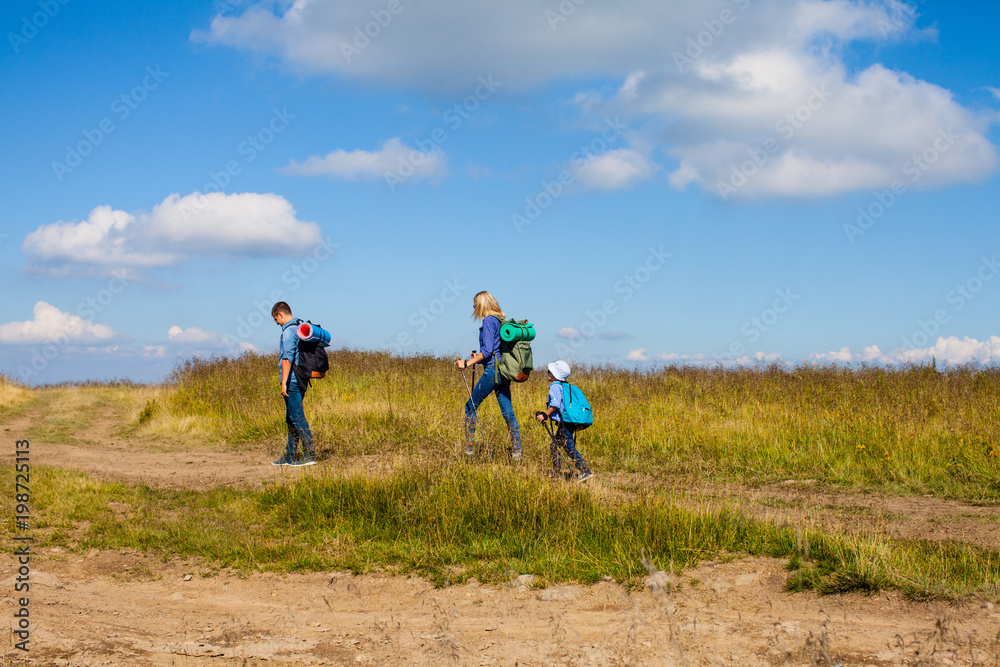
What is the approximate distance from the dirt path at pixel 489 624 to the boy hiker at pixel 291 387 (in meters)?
3.75

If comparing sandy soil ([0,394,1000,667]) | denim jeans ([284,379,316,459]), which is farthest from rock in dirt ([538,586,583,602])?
denim jeans ([284,379,316,459])

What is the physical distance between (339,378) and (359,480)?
9.35 m

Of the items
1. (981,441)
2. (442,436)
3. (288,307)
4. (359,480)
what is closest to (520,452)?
(442,436)

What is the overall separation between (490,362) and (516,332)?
0.58 meters

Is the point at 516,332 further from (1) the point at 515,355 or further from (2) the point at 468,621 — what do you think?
(2) the point at 468,621

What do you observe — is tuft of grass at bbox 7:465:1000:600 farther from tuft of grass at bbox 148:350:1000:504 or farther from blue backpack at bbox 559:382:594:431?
tuft of grass at bbox 148:350:1000:504

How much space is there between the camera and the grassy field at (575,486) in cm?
546

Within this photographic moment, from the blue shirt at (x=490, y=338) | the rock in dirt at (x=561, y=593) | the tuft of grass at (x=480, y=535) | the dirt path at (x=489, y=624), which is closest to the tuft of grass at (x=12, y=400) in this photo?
the tuft of grass at (x=480, y=535)

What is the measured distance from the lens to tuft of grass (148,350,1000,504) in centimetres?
878

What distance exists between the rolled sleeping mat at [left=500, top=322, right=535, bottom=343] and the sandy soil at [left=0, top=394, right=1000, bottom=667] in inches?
149

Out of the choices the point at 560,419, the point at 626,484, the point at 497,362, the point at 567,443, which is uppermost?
the point at 497,362

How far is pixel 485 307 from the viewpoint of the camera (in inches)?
355

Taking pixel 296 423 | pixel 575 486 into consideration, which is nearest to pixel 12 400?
pixel 296 423

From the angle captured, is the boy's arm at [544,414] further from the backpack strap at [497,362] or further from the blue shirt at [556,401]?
the backpack strap at [497,362]
